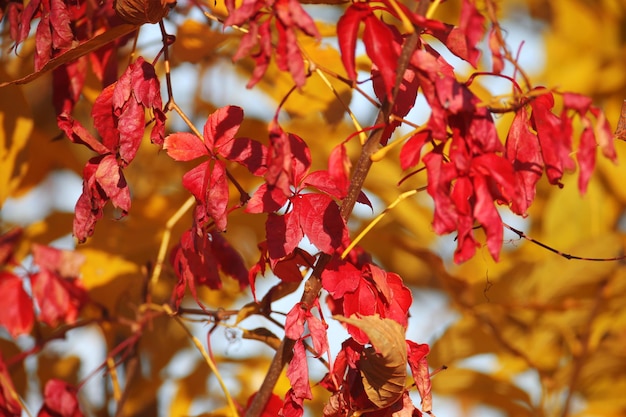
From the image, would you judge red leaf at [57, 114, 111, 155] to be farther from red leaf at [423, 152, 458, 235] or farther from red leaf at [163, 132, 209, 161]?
red leaf at [423, 152, 458, 235]

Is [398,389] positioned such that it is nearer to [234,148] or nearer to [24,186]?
[234,148]


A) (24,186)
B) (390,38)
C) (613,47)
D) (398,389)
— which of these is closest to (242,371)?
(24,186)

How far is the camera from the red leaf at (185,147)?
66 cm

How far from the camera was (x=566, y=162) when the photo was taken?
1.82 feet

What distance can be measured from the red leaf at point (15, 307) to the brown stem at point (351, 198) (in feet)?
1.15

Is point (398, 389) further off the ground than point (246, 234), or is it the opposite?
point (246, 234)

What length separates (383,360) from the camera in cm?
59

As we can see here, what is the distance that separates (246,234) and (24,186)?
347 mm

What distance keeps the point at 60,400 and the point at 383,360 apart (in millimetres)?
389

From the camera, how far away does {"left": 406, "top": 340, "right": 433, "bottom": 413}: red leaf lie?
0.63 m

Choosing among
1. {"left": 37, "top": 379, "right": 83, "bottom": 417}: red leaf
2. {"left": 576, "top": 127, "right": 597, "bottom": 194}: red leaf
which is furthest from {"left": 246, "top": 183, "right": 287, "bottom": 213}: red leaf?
{"left": 37, "top": 379, "right": 83, "bottom": 417}: red leaf

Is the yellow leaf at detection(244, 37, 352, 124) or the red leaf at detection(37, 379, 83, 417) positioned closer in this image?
the red leaf at detection(37, 379, 83, 417)

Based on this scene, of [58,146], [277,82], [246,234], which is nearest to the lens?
[277,82]

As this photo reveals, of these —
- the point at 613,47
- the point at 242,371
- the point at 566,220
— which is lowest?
the point at 242,371
